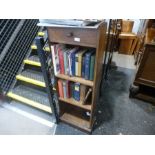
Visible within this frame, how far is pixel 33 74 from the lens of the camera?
1913mm

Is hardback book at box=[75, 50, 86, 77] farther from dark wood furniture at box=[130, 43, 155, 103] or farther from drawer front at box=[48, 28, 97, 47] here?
dark wood furniture at box=[130, 43, 155, 103]

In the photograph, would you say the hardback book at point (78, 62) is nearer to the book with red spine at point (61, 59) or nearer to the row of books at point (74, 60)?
the row of books at point (74, 60)

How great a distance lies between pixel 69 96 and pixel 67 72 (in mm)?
309

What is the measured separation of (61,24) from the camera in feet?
2.94

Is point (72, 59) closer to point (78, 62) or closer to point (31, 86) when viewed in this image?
point (78, 62)

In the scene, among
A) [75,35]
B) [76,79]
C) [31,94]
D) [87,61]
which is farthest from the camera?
[31,94]

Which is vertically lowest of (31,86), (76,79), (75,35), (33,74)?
(31,86)

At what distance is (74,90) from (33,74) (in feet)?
2.89

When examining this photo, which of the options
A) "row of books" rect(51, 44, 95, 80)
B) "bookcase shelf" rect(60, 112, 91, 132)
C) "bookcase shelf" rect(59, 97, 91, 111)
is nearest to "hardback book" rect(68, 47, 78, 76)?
"row of books" rect(51, 44, 95, 80)

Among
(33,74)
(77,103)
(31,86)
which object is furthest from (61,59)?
(31,86)

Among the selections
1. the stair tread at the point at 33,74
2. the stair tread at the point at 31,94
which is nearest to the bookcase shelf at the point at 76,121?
the stair tread at the point at 31,94

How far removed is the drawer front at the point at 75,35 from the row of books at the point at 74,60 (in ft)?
0.37

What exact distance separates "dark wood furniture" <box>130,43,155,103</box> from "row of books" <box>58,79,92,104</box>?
876 mm
